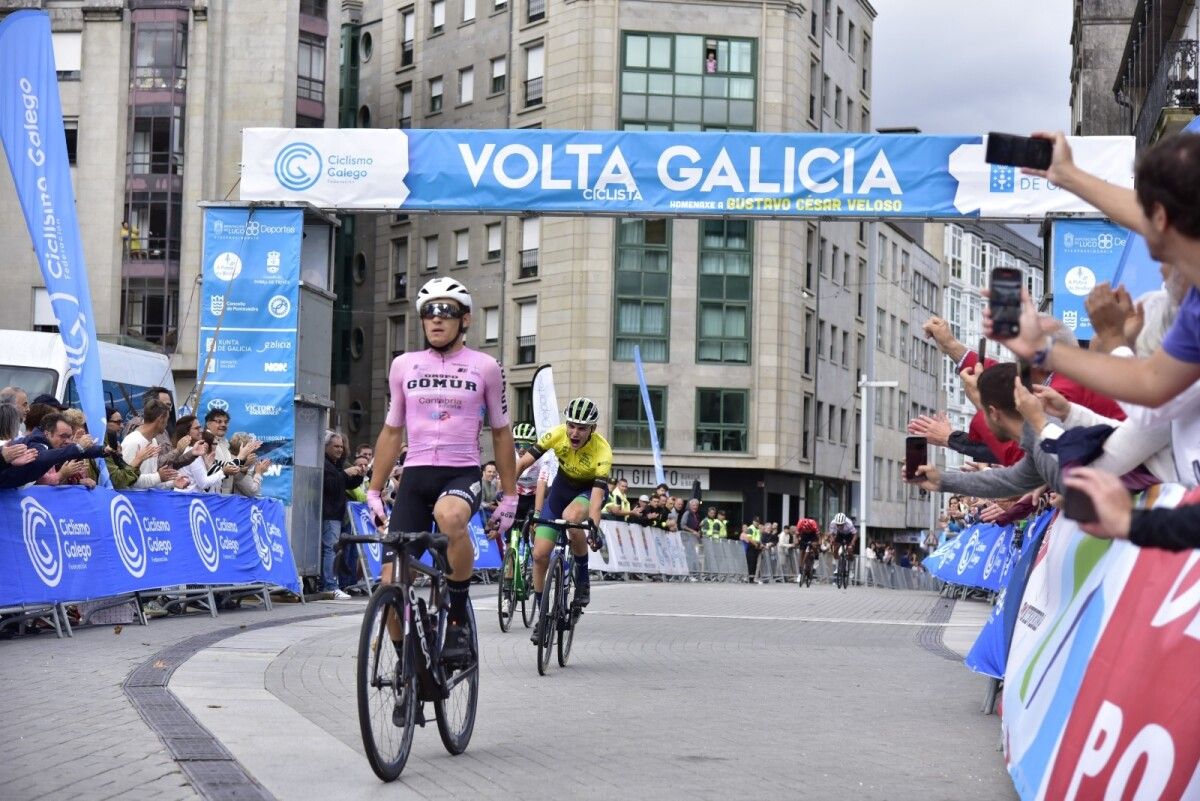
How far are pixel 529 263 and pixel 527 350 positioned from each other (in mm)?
3283

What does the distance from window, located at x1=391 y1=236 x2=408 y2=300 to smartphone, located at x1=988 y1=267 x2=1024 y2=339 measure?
2633 inches

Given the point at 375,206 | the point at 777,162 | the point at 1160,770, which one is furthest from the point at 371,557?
the point at 1160,770

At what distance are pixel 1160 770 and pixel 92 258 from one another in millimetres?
53714

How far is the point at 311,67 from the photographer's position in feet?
203

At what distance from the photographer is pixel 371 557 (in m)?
22.0

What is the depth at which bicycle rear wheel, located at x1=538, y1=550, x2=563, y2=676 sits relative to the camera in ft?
38.2

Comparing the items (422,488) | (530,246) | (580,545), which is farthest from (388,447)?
(530,246)

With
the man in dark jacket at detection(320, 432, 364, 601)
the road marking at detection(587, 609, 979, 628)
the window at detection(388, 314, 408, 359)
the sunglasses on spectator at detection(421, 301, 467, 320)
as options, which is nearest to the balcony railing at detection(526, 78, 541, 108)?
the window at detection(388, 314, 408, 359)

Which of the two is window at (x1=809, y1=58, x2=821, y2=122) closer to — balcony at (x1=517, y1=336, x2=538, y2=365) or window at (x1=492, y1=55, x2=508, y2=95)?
window at (x1=492, y1=55, x2=508, y2=95)

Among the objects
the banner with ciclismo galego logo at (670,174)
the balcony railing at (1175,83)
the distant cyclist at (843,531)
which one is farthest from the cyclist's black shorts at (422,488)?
the distant cyclist at (843,531)

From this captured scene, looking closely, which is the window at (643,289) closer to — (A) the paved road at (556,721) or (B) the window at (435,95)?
(B) the window at (435,95)

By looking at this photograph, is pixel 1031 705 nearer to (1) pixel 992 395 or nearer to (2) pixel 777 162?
(1) pixel 992 395

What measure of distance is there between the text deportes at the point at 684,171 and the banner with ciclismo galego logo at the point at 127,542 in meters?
5.51

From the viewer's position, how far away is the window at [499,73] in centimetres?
6700
